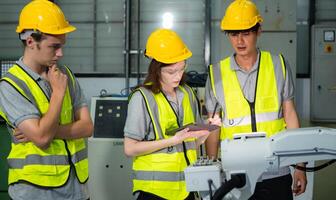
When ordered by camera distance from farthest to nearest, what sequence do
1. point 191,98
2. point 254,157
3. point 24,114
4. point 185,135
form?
point 191,98
point 185,135
point 24,114
point 254,157

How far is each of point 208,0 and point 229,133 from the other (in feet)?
8.01

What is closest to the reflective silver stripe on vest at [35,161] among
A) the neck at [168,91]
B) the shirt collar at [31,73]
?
the shirt collar at [31,73]

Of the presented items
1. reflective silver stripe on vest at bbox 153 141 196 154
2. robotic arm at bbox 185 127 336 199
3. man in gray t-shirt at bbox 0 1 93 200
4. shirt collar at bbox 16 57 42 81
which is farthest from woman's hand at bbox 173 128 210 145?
shirt collar at bbox 16 57 42 81

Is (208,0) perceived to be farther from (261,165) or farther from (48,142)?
(261,165)

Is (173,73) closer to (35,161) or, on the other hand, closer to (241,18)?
(241,18)

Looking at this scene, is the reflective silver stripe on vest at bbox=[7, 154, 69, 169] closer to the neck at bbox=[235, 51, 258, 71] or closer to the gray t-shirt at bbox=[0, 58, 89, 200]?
the gray t-shirt at bbox=[0, 58, 89, 200]

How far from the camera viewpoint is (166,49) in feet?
6.56

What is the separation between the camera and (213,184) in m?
1.32

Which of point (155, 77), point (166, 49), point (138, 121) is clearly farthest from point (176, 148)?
point (166, 49)

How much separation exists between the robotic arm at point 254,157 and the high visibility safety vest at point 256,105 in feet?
2.33

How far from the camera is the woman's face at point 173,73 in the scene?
1.99m

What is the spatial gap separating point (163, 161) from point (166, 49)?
1.61 ft

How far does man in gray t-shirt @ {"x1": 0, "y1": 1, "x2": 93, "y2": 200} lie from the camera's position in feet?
5.54

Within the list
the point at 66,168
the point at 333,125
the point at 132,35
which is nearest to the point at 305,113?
the point at 333,125
